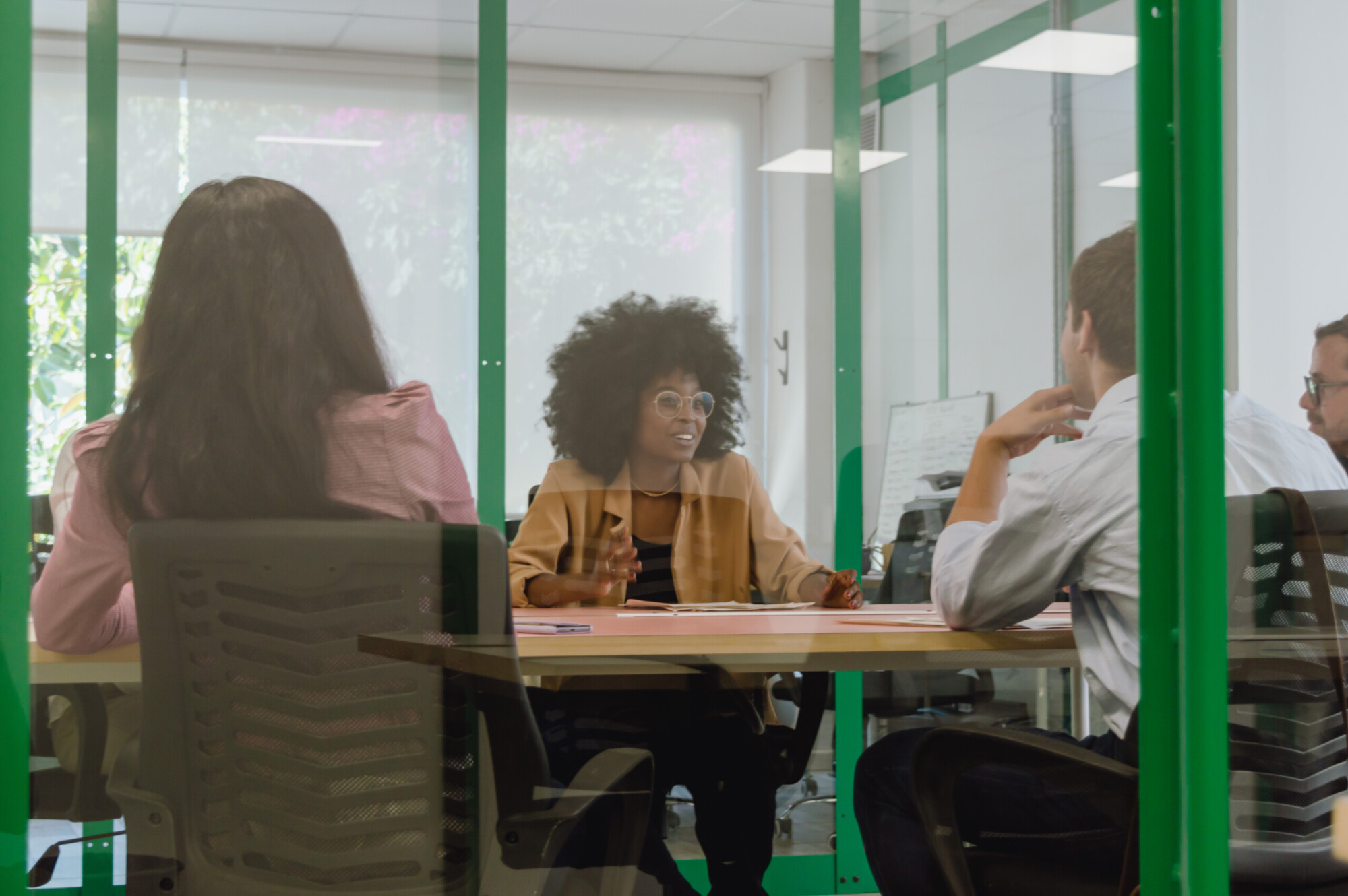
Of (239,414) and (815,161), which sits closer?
(239,414)

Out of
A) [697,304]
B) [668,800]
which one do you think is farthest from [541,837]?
[697,304]

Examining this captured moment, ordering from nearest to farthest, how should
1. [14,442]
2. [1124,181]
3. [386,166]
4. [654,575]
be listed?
1. [14,442]
2. [386,166]
3. [1124,181]
4. [654,575]

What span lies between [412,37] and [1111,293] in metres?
0.94

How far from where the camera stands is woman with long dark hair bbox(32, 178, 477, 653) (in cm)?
126

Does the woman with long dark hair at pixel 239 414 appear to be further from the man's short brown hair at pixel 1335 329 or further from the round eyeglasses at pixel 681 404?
the man's short brown hair at pixel 1335 329

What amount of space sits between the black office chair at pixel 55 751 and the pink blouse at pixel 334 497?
0.03 meters

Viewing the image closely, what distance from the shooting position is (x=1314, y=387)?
1.58 meters

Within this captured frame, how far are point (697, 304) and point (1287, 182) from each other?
0.80m

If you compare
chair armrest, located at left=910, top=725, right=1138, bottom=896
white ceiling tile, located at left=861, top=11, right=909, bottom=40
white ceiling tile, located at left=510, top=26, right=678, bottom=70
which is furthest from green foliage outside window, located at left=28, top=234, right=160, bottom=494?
chair armrest, located at left=910, top=725, right=1138, bottom=896

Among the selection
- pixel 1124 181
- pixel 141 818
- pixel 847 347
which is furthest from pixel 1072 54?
pixel 141 818

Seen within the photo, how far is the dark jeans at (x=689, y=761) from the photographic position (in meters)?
1.46

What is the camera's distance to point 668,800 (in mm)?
1604

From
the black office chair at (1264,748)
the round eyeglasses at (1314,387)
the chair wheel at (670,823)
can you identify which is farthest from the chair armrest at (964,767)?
the round eyeglasses at (1314,387)

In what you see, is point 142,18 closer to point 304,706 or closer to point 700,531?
point 304,706
